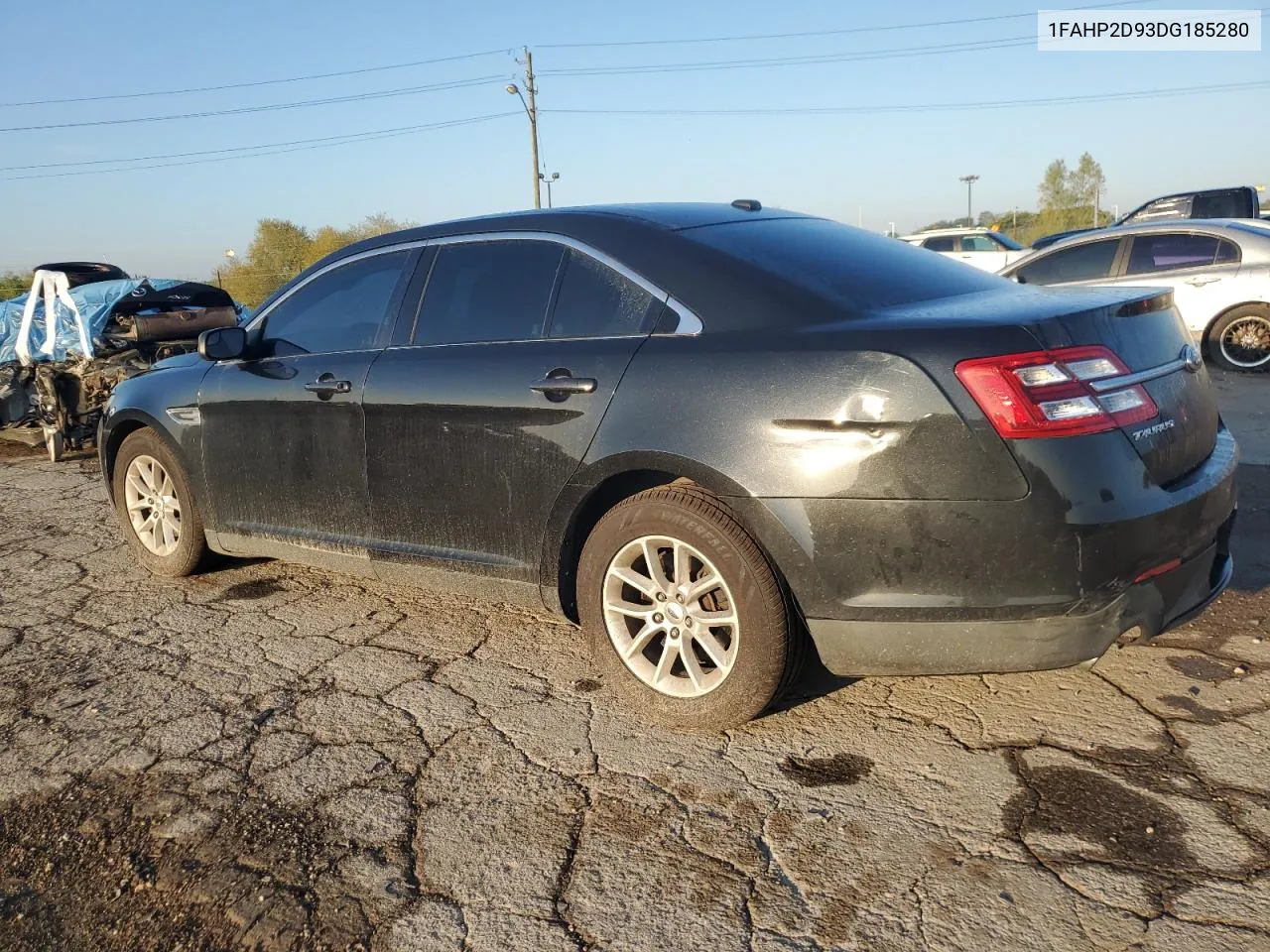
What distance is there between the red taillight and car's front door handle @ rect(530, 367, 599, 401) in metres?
1.17

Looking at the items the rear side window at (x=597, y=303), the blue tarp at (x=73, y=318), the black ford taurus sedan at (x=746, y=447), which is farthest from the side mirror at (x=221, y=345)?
the blue tarp at (x=73, y=318)

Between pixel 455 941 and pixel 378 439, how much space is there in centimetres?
209

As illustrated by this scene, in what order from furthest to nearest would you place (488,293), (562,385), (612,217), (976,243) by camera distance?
(976,243) < (488,293) < (612,217) < (562,385)

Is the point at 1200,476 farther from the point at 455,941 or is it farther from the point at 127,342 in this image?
the point at 127,342

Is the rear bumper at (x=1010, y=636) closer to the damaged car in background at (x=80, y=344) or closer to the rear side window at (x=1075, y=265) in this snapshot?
the damaged car in background at (x=80, y=344)

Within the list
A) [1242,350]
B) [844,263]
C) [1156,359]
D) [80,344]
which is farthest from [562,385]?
[1242,350]

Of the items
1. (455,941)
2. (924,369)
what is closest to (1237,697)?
(924,369)

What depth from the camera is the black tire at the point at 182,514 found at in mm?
4844

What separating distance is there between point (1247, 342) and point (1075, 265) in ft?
5.99

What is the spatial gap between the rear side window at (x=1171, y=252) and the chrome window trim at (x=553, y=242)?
8519mm

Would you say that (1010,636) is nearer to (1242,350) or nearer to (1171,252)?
(1242,350)

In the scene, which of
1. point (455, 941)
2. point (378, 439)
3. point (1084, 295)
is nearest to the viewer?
point (455, 941)

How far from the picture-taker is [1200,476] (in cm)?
293

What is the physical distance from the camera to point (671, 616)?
3.17m
